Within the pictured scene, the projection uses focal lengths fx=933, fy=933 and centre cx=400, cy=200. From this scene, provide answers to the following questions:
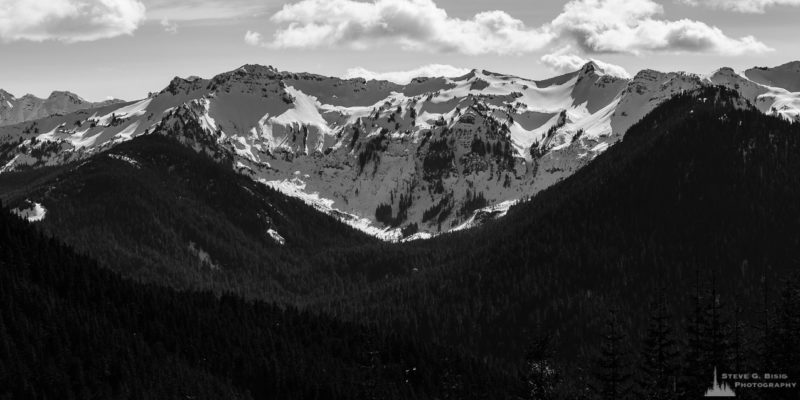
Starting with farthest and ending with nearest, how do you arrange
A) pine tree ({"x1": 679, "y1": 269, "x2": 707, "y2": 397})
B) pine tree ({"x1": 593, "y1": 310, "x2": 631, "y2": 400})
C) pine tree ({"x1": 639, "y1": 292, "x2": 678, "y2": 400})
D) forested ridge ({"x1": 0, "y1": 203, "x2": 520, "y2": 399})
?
forested ridge ({"x1": 0, "y1": 203, "x2": 520, "y2": 399}) < pine tree ({"x1": 679, "y1": 269, "x2": 707, "y2": 397}) < pine tree ({"x1": 639, "y1": 292, "x2": 678, "y2": 400}) < pine tree ({"x1": 593, "y1": 310, "x2": 631, "y2": 400})

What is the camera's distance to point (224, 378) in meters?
172

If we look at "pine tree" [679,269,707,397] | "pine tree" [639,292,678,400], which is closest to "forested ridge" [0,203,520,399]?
"pine tree" [639,292,678,400]

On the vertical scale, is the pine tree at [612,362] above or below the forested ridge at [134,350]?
above

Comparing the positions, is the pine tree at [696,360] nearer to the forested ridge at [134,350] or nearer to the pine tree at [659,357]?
the pine tree at [659,357]

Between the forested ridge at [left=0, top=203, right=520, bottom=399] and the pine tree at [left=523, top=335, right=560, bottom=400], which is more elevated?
the pine tree at [left=523, top=335, right=560, bottom=400]

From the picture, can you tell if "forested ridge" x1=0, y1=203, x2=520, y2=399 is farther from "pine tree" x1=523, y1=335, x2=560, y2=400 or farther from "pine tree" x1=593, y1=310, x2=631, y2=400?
"pine tree" x1=523, y1=335, x2=560, y2=400
